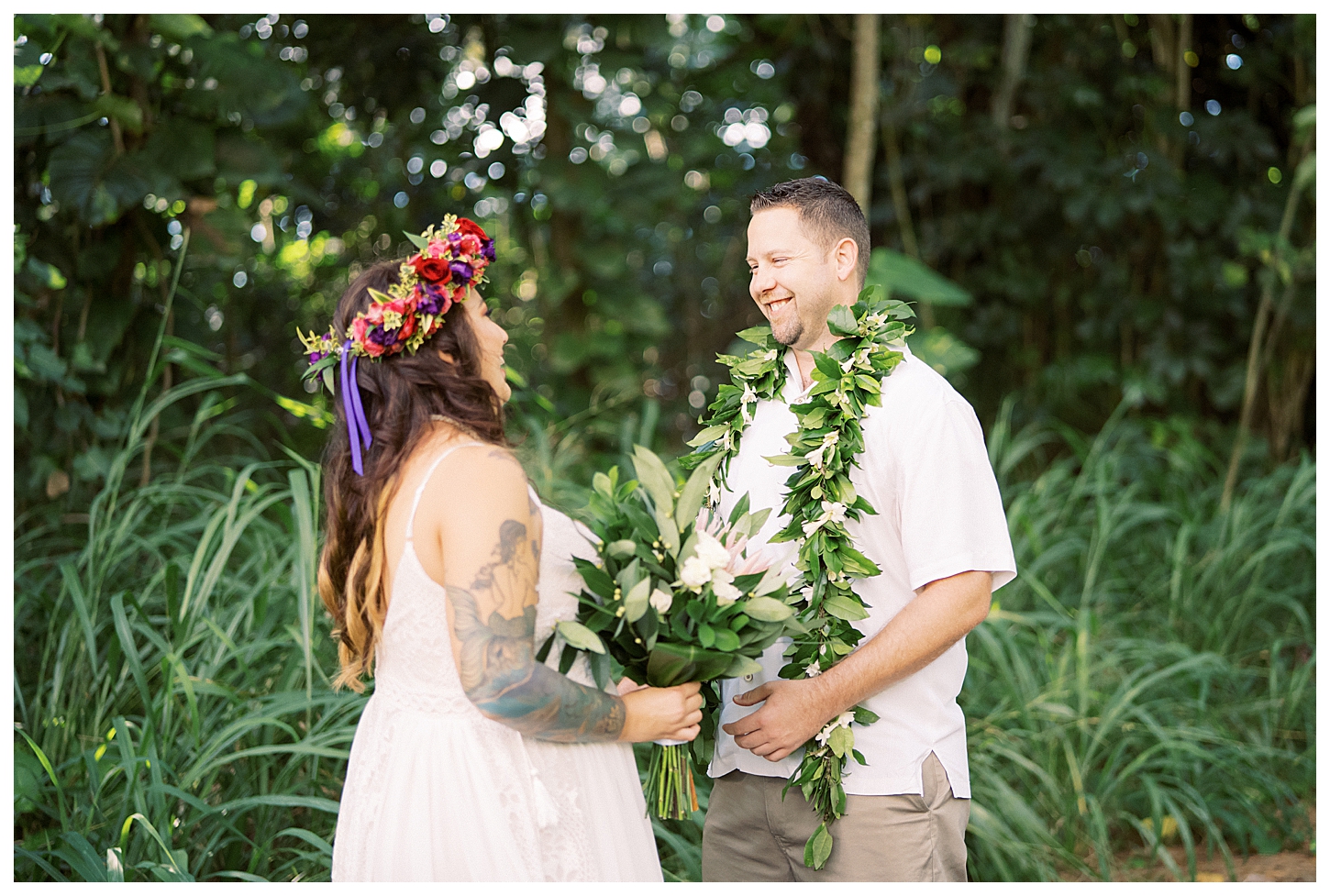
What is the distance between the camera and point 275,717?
2590 millimetres

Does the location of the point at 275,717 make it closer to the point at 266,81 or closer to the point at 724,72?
the point at 266,81

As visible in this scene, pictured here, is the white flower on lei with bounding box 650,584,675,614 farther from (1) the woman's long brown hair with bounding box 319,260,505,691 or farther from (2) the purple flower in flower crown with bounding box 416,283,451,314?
(2) the purple flower in flower crown with bounding box 416,283,451,314

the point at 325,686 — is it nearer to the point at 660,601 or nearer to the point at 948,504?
the point at 660,601

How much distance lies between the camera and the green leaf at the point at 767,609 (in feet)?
5.56

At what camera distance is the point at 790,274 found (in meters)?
2.04

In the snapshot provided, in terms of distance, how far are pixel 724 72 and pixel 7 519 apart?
5.03 m

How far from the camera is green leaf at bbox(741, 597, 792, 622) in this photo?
5.56ft

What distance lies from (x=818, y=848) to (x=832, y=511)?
2.05 feet

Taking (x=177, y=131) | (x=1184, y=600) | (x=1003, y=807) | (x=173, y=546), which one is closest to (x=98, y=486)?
(x=173, y=546)

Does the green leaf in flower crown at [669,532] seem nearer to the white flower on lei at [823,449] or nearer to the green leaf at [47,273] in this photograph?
the white flower on lei at [823,449]

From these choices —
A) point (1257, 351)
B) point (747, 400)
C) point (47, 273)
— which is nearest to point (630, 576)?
point (747, 400)

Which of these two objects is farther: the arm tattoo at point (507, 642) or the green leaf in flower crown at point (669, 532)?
the green leaf in flower crown at point (669, 532)

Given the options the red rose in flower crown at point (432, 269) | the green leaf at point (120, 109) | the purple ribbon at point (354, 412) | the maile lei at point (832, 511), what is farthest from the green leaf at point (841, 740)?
the green leaf at point (120, 109)

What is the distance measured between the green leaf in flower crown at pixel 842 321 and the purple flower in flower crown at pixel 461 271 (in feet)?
2.35
